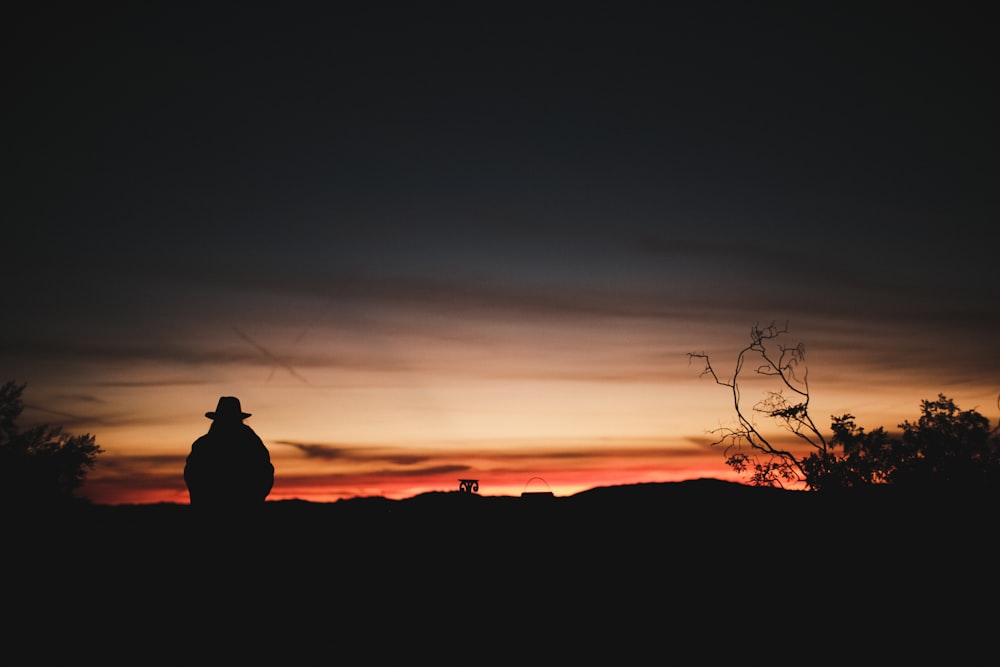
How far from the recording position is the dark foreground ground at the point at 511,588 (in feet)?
34.3

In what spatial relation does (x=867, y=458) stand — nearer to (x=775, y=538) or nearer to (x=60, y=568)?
(x=775, y=538)

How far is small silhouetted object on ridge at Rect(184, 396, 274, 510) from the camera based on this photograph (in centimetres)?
1224

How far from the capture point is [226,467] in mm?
12273

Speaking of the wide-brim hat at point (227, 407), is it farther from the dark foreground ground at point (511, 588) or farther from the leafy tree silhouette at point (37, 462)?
the leafy tree silhouette at point (37, 462)

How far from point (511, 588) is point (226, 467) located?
5138 mm

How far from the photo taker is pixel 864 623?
1196 centimetres

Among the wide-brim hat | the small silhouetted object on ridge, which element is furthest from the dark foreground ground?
the wide-brim hat

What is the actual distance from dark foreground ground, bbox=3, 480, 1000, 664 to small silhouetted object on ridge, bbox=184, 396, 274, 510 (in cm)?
51

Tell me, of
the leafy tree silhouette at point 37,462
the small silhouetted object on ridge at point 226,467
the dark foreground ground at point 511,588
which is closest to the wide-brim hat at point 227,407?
the small silhouetted object on ridge at point 226,467

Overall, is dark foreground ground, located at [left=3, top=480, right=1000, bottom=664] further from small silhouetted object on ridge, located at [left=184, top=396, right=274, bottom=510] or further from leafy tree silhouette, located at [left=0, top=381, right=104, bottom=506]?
leafy tree silhouette, located at [left=0, top=381, right=104, bottom=506]

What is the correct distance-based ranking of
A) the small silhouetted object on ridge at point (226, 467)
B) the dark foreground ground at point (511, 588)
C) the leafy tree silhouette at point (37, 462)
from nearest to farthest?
the dark foreground ground at point (511, 588)
the small silhouetted object on ridge at point (226, 467)
the leafy tree silhouette at point (37, 462)

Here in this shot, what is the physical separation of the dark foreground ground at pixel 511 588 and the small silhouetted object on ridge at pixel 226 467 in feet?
1.66

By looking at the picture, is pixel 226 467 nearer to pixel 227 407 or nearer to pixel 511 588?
pixel 227 407

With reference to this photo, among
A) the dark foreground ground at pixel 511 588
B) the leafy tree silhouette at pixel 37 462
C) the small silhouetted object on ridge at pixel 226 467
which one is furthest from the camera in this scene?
the leafy tree silhouette at pixel 37 462
